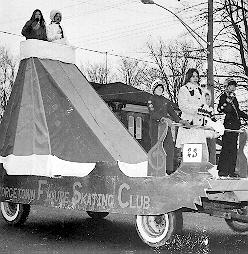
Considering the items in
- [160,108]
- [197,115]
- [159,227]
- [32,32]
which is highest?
[32,32]

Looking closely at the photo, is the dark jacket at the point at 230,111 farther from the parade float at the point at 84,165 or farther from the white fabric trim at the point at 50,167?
the white fabric trim at the point at 50,167

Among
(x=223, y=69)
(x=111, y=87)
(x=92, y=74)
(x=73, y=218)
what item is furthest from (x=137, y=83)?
(x=73, y=218)

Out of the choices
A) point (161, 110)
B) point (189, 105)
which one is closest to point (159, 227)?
point (189, 105)

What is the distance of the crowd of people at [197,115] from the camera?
7965mm

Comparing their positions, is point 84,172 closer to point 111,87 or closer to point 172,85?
point 111,87

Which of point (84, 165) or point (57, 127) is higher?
point (57, 127)

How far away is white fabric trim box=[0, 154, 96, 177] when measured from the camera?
8312 mm

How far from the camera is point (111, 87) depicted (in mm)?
39375

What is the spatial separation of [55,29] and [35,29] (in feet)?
1.19

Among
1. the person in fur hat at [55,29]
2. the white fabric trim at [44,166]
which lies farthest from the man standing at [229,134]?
the person in fur hat at [55,29]

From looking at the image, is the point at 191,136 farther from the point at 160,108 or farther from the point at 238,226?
the point at 238,226

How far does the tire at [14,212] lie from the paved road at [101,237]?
0.14 m

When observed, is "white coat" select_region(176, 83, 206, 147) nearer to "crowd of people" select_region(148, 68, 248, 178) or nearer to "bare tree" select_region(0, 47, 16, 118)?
"crowd of people" select_region(148, 68, 248, 178)

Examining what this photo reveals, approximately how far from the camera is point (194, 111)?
27.0 feet
